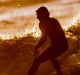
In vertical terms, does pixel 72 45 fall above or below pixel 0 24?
above

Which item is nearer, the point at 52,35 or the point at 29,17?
the point at 52,35

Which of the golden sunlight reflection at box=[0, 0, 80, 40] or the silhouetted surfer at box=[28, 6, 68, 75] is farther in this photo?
the golden sunlight reflection at box=[0, 0, 80, 40]

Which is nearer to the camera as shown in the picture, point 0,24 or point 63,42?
point 63,42

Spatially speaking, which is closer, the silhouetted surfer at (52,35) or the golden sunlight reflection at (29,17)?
the silhouetted surfer at (52,35)

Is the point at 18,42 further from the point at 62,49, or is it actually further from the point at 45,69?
the point at 62,49

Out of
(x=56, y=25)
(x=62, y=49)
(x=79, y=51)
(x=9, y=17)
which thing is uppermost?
(x=56, y=25)

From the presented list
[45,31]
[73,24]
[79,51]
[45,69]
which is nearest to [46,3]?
[73,24]

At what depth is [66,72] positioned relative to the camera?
693cm

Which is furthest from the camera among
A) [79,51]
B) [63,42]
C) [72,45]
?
[72,45]

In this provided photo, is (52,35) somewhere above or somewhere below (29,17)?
above

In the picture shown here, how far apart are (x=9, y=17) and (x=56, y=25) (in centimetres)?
842

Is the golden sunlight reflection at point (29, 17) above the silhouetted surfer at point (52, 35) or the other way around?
the other way around

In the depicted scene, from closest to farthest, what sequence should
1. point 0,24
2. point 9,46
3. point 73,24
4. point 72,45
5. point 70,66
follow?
point 70,66 < point 72,45 < point 9,46 < point 73,24 < point 0,24

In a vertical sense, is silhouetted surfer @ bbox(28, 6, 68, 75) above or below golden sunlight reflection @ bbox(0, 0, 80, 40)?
above
